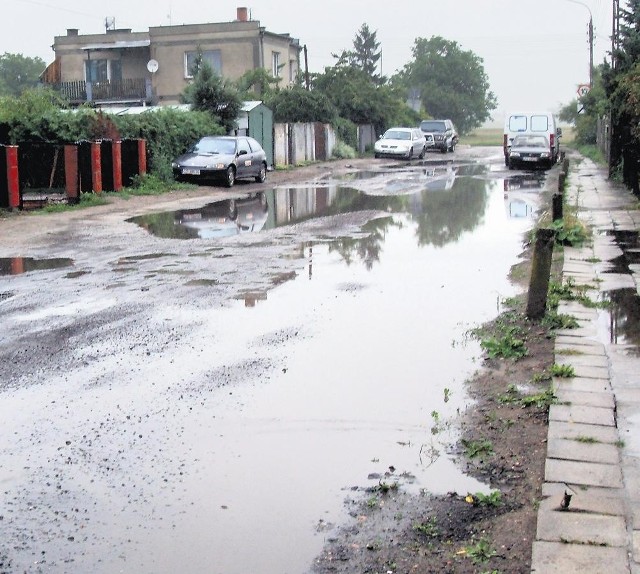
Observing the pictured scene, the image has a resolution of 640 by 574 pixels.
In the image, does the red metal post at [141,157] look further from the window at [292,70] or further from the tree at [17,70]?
the tree at [17,70]

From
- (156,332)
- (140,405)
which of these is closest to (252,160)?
(156,332)

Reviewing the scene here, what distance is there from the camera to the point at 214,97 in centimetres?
3522

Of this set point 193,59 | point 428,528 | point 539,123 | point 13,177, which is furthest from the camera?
point 193,59

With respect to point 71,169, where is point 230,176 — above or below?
below

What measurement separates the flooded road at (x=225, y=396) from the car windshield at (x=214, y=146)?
14.9 m

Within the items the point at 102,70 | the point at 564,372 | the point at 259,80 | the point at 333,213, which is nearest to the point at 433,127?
the point at 259,80

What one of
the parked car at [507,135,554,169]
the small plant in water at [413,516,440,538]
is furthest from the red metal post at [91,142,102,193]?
the small plant in water at [413,516,440,538]

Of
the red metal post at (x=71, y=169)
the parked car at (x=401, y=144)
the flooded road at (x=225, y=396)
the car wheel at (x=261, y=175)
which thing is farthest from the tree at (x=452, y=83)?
the flooded road at (x=225, y=396)

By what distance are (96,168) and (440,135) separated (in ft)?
123

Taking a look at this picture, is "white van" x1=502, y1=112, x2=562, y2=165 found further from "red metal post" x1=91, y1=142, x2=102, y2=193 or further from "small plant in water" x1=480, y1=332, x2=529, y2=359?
"small plant in water" x1=480, y1=332, x2=529, y2=359

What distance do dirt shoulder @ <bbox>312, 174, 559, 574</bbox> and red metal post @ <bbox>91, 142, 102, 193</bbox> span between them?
61.7 ft

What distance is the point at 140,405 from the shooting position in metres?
6.68

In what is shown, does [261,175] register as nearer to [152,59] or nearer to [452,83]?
[152,59]

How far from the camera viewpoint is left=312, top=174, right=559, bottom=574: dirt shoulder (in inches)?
170
